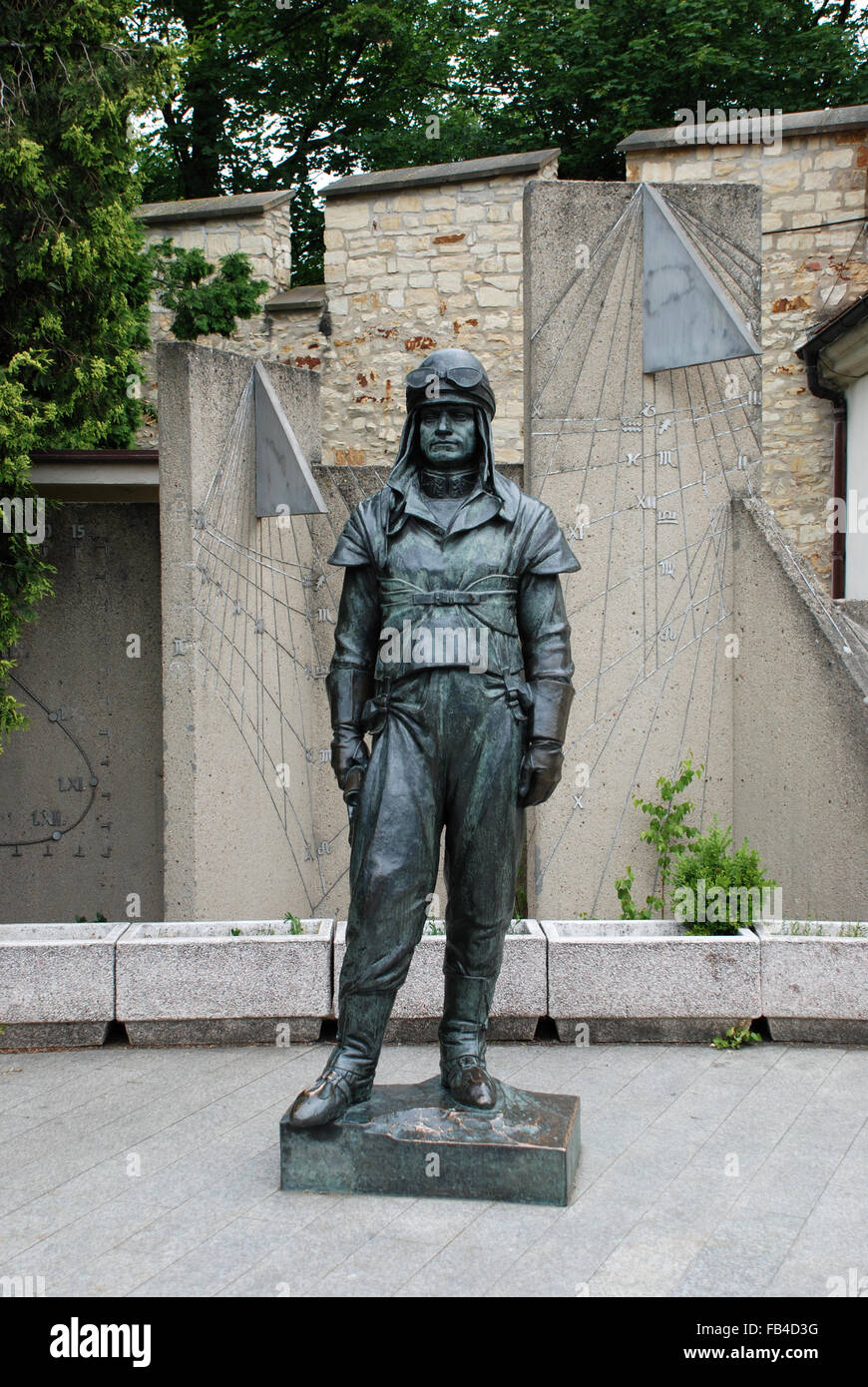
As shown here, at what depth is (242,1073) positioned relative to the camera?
492cm

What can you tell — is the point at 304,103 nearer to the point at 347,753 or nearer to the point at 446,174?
the point at 446,174

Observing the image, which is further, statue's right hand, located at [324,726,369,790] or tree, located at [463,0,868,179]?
tree, located at [463,0,868,179]

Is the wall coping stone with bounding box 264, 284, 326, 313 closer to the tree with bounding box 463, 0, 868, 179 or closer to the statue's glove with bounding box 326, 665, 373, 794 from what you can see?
the tree with bounding box 463, 0, 868, 179

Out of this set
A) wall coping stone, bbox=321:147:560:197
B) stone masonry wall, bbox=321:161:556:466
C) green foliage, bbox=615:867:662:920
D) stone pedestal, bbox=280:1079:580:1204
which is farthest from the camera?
stone masonry wall, bbox=321:161:556:466

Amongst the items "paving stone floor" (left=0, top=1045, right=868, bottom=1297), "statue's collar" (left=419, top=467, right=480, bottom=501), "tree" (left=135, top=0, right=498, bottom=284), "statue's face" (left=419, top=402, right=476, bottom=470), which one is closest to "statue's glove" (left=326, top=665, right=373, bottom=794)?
"statue's collar" (left=419, top=467, right=480, bottom=501)

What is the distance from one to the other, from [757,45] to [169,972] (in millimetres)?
14341

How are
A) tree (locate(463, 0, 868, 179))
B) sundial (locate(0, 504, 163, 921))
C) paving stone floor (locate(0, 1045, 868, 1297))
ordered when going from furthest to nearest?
tree (locate(463, 0, 868, 179)) < sundial (locate(0, 504, 163, 921)) < paving stone floor (locate(0, 1045, 868, 1297))

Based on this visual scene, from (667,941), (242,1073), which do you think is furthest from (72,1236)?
(667,941)

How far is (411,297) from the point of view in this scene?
12.0 meters

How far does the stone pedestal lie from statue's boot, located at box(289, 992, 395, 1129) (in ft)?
0.18

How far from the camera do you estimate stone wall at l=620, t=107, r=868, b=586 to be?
11.0m

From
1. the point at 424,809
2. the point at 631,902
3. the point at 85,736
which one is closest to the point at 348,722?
the point at 424,809

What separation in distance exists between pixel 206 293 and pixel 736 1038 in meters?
8.63

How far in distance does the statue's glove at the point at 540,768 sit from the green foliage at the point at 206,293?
28.2ft
